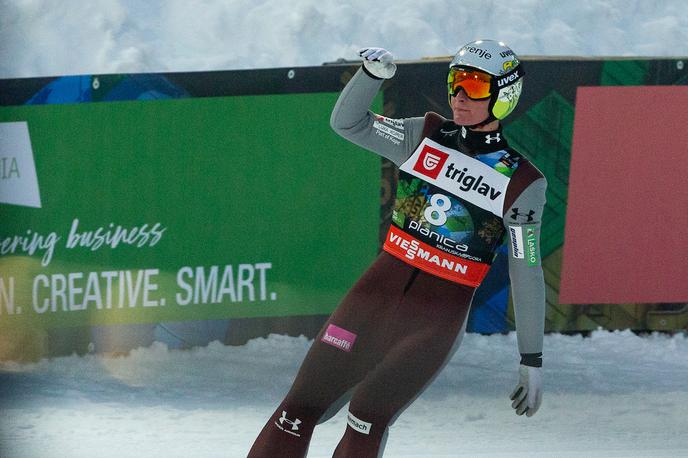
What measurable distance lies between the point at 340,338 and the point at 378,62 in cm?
107

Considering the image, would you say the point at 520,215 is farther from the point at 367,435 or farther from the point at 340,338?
the point at 367,435

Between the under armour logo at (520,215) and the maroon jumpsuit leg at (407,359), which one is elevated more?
the under armour logo at (520,215)

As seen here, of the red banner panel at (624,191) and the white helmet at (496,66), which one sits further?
the red banner panel at (624,191)

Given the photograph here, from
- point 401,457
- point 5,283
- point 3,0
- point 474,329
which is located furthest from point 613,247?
point 3,0

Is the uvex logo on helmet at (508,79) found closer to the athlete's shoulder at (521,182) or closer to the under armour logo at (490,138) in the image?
the under armour logo at (490,138)

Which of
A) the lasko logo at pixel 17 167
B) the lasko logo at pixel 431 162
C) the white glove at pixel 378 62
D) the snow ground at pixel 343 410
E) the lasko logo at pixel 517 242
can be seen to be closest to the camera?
the white glove at pixel 378 62

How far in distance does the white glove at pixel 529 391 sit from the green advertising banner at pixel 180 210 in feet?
7.71

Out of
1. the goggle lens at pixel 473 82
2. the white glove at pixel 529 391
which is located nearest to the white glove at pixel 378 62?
the goggle lens at pixel 473 82

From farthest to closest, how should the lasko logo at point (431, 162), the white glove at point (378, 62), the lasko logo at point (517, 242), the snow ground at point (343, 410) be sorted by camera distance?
1. the snow ground at point (343, 410)
2. the lasko logo at point (431, 162)
3. the lasko logo at point (517, 242)
4. the white glove at point (378, 62)

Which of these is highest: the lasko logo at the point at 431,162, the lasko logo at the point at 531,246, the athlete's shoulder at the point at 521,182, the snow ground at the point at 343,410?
the lasko logo at the point at 431,162

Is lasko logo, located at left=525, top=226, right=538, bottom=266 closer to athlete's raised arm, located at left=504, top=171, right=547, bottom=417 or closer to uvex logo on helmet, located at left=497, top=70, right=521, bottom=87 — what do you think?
athlete's raised arm, located at left=504, top=171, right=547, bottom=417

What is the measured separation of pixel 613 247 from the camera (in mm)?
7230

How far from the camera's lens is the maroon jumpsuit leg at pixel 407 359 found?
4539 mm

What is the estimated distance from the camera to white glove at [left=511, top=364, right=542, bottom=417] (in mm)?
4691
